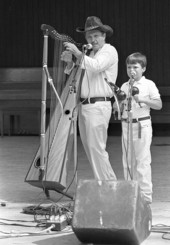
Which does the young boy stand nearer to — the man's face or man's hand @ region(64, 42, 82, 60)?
the man's face

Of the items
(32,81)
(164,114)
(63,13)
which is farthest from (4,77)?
(164,114)

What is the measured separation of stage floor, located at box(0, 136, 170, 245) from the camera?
18.2 ft

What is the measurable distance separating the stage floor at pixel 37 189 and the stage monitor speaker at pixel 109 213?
24 cm

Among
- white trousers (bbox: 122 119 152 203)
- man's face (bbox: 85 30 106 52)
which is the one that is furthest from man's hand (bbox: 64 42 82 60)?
white trousers (bbox: 122 119 152 203)

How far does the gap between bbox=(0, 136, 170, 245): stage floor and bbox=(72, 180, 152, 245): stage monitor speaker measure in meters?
0.24

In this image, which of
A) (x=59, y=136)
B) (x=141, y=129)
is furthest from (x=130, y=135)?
(x=59, y=136)

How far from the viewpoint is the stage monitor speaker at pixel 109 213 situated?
16.5ft

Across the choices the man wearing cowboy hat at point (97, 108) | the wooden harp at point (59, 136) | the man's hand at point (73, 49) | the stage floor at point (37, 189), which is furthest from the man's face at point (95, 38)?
the stage floor at point (37, 189)

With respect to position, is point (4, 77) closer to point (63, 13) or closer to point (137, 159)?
point (63, 13)

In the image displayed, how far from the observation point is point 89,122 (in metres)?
6.94

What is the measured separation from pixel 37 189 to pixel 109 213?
10.2 feet

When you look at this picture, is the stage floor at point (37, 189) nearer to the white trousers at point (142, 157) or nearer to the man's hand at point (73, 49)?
the white trousers at point (142, 157)

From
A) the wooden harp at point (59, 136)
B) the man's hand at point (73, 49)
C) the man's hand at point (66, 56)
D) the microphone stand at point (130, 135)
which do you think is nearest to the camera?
the microphone stand at point (130, 135)

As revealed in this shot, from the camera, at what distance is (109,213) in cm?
507
